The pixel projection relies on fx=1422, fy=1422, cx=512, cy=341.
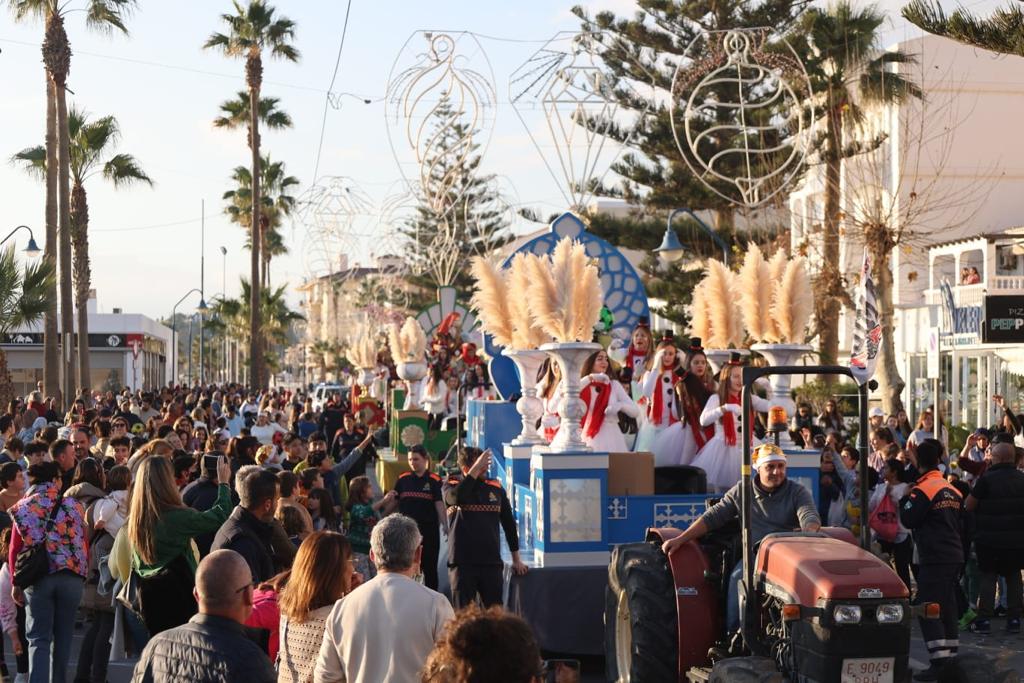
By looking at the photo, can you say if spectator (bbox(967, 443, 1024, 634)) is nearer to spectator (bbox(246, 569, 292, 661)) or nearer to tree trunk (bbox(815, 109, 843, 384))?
spectator (bbox(246, 569, 292, 661))

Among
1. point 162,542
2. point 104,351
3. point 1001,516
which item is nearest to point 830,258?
point 1001,516

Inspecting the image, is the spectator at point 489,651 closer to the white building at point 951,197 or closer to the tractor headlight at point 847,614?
the tractor headlight at point 847,614

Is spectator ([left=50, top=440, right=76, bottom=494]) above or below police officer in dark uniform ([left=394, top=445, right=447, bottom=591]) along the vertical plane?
above

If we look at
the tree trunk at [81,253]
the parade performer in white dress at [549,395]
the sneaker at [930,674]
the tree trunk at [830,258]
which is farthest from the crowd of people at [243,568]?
the tree trunk at [81,253]

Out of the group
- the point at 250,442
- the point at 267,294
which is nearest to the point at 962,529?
the point at 250,442

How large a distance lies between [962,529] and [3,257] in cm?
1744

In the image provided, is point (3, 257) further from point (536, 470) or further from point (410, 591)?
point (410, 591)

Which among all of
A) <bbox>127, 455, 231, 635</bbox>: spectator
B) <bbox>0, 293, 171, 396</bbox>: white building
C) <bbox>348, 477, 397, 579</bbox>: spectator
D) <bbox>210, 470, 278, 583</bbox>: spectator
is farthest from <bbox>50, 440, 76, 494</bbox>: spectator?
<bbox>0, 293, 171, 396</bbox>: white building

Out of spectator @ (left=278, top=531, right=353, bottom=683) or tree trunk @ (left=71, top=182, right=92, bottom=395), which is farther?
tree trunk @ (left=71, top=182, right=92, bottom=395)

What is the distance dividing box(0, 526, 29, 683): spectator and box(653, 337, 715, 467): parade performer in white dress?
5294mm

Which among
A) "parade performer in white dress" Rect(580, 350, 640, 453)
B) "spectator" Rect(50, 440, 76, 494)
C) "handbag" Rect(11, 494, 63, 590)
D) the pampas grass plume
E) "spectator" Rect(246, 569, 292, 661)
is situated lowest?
"handbag" Rect(11, 494, 63, 590)

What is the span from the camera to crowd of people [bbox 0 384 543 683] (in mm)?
4676

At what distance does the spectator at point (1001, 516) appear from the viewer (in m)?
12.3

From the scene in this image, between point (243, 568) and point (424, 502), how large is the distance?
6751 millimetres
